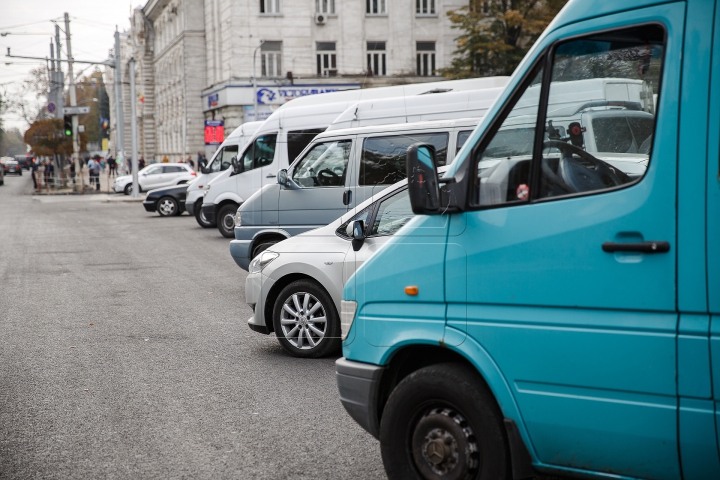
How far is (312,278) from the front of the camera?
7457mm

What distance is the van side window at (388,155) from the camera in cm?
1008

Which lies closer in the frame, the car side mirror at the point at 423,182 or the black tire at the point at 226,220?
the car side mirror at the point at 423,182

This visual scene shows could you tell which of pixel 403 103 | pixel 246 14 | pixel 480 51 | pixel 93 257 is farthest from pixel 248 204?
pixel 246 14

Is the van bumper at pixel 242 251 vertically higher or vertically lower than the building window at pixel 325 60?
lower

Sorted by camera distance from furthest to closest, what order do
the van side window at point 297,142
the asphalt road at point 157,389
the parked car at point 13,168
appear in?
the parked car at point 13,168 < the van side window at point 297,142 < the asphalt road at point 157,389

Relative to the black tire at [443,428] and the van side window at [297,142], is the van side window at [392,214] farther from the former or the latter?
the van side window at [297,142]

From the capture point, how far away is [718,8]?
296cm

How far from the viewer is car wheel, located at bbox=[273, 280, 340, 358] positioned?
24.0 ft

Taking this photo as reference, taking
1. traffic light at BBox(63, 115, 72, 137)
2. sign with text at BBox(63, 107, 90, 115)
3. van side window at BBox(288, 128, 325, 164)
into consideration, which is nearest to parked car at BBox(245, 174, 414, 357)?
van side window at BBox(288, 128, 325, 164)

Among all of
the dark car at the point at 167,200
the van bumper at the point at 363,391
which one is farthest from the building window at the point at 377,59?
the van bumper at the point at 363,391

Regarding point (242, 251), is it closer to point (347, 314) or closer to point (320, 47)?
point (347, 314)

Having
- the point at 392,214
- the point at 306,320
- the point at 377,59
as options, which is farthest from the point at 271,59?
the point at 392,214

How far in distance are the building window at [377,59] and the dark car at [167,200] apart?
891 inches

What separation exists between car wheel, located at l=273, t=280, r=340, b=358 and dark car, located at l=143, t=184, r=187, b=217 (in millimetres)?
20247
